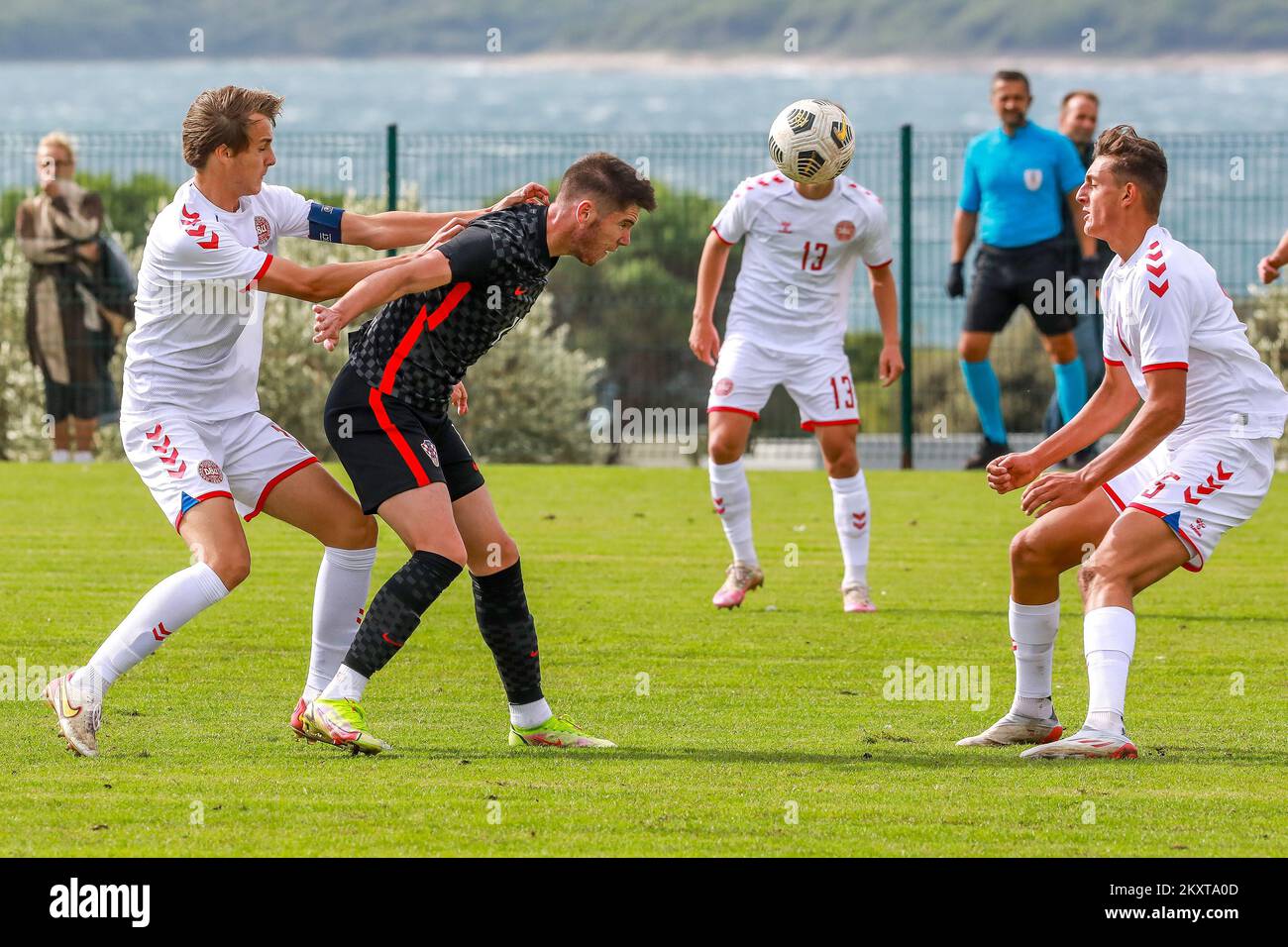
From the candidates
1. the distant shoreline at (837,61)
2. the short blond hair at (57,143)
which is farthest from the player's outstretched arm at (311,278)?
the distant shoreline at (837,61)

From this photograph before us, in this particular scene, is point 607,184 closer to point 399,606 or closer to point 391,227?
point 391,227

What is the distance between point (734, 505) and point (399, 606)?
4.19 meters

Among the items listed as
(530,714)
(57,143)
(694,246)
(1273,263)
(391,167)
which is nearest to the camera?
(530,714)

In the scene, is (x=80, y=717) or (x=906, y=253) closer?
(x=80, y=717)

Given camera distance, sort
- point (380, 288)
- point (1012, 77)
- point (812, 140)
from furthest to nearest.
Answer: point (1012, 77) → point (812, 140) → point (380, 288)

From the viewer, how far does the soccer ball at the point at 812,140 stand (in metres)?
9.59

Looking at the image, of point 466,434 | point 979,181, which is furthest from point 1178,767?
point 466,434

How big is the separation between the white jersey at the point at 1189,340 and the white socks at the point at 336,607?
8.63 feet

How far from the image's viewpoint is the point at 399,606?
6312mm

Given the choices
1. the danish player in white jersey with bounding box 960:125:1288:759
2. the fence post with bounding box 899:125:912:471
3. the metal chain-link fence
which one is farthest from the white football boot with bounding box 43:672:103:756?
the fence post with bounding box 899:125:912:471

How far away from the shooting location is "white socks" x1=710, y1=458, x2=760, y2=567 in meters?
10.2

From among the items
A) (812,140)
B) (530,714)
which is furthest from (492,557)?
(812,140)

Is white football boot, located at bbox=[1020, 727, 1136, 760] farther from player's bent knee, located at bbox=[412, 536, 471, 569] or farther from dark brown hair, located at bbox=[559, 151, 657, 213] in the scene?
dark brown hair, located at bbox=[559, 151, 657, 213]

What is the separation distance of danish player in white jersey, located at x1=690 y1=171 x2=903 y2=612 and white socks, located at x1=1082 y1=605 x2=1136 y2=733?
146 inches
